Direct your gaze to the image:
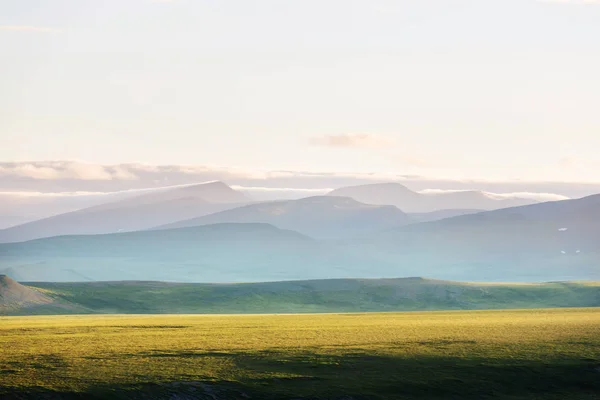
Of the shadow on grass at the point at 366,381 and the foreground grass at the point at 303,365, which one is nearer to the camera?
the shadow on grass at the point at 366,381

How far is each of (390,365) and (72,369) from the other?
79.9ft

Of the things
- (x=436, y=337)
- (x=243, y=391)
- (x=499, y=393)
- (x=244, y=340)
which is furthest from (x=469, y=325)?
(x=243, y=391)

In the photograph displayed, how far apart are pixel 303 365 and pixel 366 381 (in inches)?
239

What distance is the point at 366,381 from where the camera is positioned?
7506 centimetres

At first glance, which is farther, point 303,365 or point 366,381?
point 303,365

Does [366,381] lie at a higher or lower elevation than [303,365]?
lower

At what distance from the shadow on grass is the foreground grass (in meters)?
0.08

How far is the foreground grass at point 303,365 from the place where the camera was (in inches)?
2773

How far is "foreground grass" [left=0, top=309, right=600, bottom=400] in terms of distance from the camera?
70.4 m

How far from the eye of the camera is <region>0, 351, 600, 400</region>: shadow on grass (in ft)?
228

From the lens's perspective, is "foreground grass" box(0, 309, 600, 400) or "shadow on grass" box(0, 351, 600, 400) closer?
"shadow on grass" box(0, 351, 600, 400)

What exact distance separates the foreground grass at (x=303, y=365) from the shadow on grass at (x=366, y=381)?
0.25ft

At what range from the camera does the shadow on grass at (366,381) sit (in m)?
69.6

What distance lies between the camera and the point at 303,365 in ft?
259
